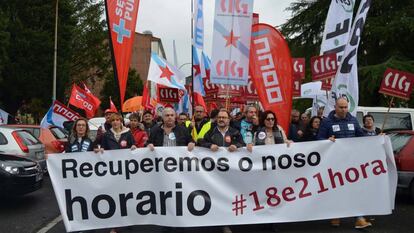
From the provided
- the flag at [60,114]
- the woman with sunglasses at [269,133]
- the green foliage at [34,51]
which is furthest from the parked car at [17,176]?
the green foliage at [34,51]

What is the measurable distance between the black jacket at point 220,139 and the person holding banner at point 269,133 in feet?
0.88

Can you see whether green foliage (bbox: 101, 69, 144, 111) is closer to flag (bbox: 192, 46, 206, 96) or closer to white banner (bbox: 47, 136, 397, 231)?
flag (bbox: 192, 46, 206, 96)

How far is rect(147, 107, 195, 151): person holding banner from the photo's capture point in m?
6.80

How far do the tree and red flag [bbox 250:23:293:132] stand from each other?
40.6ft

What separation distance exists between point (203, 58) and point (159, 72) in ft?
4.82

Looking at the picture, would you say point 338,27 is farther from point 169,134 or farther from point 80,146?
point 80,146

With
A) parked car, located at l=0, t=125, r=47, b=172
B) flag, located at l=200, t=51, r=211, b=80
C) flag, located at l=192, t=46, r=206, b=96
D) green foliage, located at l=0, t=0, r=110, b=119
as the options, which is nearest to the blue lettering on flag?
parked car, located at l=0, t=125, r=47, b=172

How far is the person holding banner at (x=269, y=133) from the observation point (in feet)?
22.9

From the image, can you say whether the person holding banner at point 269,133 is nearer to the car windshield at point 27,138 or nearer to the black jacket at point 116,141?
the black jacket at point 116,141

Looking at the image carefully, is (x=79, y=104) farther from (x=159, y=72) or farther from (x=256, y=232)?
(x=256, y=232)

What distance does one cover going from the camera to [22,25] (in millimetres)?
29953

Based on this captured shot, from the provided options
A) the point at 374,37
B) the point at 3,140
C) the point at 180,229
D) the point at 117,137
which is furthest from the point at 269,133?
the point at 374,37

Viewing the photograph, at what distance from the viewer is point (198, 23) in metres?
14.5

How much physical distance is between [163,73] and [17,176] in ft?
20.1
